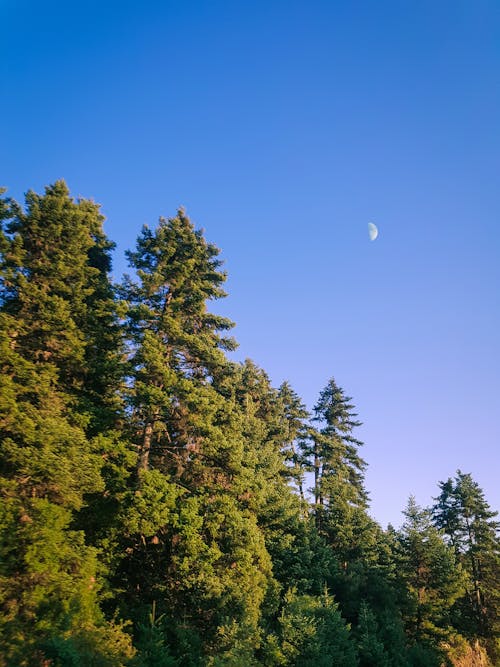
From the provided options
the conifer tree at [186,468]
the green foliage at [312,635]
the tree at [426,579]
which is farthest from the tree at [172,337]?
the tree at [426,579]

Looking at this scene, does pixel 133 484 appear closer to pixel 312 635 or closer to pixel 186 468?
pixel 186 468

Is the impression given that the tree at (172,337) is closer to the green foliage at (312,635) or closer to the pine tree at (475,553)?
the green foliage at (312,635)

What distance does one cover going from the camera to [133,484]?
64.1ft

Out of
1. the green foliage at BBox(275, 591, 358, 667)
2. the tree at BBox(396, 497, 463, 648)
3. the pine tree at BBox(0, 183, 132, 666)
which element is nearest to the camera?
the pine tree at BBox(0, 183, 132, 666)

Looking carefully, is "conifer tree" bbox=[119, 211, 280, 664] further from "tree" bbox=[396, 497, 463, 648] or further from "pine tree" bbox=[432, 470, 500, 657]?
"pine tree" bbox=[432, 470, 500, 657]

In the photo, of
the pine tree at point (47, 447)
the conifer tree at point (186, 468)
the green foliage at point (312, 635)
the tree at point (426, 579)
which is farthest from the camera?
the tree at point (426, 579)

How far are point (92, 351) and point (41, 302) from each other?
346 centimetres

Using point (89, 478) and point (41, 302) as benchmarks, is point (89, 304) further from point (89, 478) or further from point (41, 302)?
point (89, 478)

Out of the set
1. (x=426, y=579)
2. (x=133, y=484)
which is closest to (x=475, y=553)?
(x=426, y=579)

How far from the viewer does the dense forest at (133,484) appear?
49.7 feet

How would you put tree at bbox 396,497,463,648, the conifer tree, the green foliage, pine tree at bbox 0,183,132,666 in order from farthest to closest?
tree at bbox 396,497,463,648
the green foliage
the conifer tree
pine tree at bbox 0,183,132,666

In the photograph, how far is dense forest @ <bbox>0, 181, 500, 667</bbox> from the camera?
49.7ft

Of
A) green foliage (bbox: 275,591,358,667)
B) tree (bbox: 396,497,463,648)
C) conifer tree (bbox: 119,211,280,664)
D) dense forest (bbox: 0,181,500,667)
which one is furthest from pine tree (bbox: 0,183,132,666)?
tree (bbox: 396,497,463,648)

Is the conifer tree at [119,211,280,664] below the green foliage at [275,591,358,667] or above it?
above
